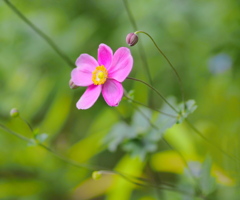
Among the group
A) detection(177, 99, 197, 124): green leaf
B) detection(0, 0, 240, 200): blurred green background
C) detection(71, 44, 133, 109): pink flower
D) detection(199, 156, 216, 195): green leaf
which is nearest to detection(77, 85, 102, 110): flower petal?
detection(71, 44, 133, 109): pink flower

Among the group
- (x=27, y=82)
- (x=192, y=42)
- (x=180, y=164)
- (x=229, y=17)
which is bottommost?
(x=180, y=164)

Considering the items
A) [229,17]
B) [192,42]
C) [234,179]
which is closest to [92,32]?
[192,42]

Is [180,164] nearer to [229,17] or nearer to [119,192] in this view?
[119,192]

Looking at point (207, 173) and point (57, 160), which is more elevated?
point (57, 160)

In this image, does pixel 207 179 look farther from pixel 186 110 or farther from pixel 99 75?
pixel 99 75

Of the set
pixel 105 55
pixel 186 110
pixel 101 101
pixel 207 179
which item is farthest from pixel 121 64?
pixel 101 101

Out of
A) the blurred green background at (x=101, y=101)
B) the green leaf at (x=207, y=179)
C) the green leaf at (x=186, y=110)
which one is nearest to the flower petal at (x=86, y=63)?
the green leaf at (x=186, y=110)
